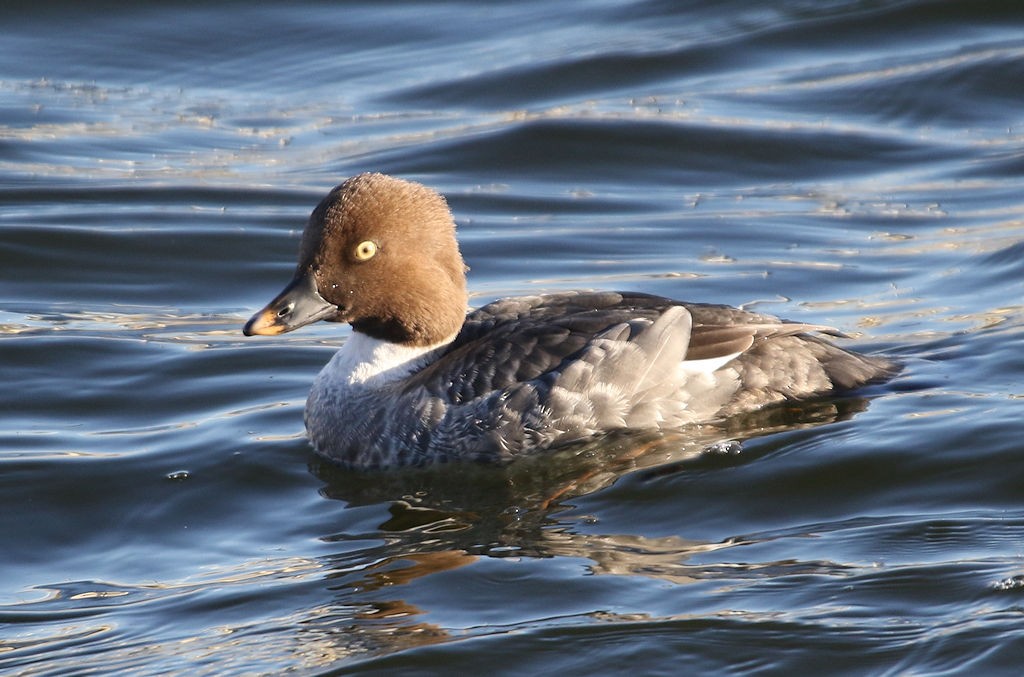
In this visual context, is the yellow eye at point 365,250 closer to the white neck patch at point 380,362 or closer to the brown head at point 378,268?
the brown head at point 378,268

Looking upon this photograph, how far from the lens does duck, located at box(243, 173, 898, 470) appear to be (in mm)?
6719

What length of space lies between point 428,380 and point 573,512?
1.04 m

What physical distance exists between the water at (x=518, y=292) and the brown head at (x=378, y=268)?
0.70m

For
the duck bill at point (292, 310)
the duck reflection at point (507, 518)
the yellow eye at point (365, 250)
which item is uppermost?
the yellow eye at point (365, 250)

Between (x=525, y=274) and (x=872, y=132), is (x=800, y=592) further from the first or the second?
(x=872, y=132)

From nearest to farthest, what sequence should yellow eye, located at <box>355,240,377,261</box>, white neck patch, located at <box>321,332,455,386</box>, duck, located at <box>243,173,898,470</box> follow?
duck, located at <box>243,173,898,470</box> < yellow eye, located at <box>355,240,377,261</box> < white neck patch, located at <box>321,332,455,386</box>

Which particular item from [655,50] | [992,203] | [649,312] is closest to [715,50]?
[655,50]

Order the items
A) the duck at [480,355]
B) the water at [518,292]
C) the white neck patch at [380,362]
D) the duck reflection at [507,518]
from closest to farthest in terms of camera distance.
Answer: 1. the water at [518,292]
2. the duck reflection at [507,518]
3. the duck at [480,355]
4. the white neck patch at [380,362]

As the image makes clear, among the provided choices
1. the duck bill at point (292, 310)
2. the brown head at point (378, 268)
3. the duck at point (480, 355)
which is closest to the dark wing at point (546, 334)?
the duck at point (480, 355)

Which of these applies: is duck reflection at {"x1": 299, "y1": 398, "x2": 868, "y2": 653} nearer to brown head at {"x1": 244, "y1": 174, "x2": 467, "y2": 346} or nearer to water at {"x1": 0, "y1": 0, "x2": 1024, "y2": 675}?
water at {"x1": 0, "y1": 0, "x2": 1024, "y2": 675}

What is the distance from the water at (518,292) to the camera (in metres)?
5.23

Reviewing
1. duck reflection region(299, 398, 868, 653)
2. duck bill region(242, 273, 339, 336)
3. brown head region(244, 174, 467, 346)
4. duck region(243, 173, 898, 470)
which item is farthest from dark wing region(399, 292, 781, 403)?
duck bill region(242, 273, 339, 336)

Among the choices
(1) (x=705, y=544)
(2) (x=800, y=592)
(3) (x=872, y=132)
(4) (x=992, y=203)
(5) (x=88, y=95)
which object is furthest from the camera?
(5) (x=88, y=95)

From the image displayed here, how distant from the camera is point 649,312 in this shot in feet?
22.6
